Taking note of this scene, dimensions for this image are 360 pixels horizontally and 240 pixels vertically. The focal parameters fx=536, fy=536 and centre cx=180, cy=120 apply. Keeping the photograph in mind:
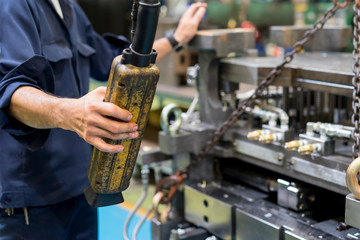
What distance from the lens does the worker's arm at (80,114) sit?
100 cm

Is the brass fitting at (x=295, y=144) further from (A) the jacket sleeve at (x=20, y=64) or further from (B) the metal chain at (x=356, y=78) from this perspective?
(A) the jacket sleeve at (x=20, y=64)

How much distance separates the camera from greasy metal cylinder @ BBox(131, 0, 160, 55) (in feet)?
3.17

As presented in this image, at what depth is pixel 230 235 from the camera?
157cm

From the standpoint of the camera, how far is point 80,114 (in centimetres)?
102

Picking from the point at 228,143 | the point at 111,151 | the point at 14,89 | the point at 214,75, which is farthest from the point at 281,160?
the point at 14,89

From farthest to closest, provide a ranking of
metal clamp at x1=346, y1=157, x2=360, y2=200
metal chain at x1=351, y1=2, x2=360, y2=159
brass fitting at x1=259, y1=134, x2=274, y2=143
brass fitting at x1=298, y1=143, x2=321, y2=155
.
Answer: brass fitting at x1=259, y1=134, x2=274, y2=143 < brass fitting at x1=298, y1=143, x2=321, y2=155 < metal chain at x1=351, y1=2, x2=360, y2=159 < metal clamp at x1=346, y1=157, x2=360, y2=200

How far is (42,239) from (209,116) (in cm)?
67

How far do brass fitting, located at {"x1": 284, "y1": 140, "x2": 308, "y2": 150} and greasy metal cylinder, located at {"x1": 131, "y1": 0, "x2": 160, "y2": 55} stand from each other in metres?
0.58

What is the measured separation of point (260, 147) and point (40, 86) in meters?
0.68

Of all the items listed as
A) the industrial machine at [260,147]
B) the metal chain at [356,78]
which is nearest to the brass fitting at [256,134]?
the industrial machine at [260,147]

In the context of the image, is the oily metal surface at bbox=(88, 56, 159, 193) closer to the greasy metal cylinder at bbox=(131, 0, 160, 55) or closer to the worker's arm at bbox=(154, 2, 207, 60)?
the greasy metal cylinder at bbox=(131, 0, 160, 55)

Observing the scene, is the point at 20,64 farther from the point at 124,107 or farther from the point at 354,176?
the point at 354,176


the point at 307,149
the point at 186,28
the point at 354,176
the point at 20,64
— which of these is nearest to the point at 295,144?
the point at 307,149

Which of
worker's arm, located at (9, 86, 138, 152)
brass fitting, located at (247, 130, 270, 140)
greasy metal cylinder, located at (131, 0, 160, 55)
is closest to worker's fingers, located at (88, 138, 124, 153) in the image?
worker's arm, located at (9, 86, 138, 152)
